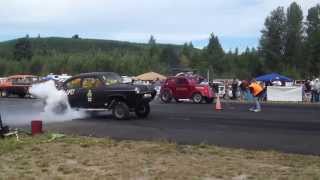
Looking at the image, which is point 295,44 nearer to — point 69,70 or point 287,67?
point 287,67

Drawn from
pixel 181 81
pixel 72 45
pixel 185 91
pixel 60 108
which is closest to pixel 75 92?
pixel 60 108

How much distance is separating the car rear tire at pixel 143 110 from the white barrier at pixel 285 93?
1768cm

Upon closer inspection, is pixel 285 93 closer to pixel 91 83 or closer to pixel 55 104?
pixel 91 83

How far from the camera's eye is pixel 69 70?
12169cm

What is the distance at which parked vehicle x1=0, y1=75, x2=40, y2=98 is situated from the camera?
44562 millimetres

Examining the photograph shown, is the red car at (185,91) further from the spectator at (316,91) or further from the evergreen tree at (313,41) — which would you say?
the evergreen tree at (313,41)

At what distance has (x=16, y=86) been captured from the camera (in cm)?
4503

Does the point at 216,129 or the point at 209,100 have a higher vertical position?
the point at 209,100

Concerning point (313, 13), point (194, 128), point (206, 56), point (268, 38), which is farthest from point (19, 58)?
point (194, 128)

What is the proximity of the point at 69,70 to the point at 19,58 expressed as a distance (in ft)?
86.4

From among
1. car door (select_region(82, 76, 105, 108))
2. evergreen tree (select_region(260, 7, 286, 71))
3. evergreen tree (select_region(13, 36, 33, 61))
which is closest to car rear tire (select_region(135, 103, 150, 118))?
car door (select_region(82, 76, 105, 108))

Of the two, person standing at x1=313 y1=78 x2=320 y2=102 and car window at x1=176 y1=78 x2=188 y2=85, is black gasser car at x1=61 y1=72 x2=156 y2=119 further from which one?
person standing at x1=313 y1=78 x2=320 y2=102

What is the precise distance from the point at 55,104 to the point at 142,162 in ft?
41.2

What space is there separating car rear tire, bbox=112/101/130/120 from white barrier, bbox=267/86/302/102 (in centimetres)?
1887
